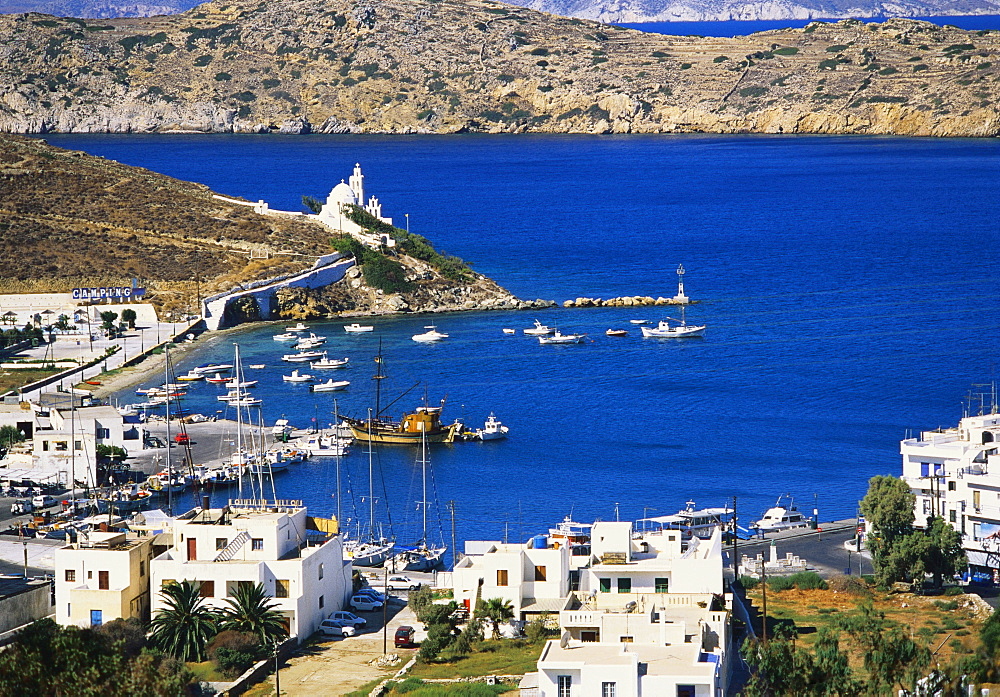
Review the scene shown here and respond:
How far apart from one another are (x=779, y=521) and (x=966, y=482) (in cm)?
586

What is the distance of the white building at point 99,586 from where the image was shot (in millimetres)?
37281

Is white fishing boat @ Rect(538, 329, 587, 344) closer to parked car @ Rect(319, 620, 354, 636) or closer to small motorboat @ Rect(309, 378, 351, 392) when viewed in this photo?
small motorboat @ Rect(309, 378, 351, 392)

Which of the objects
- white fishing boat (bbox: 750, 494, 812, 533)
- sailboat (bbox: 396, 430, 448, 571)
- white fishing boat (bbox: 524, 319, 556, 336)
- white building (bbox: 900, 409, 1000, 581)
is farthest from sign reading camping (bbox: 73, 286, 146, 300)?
white building (bbox: 900, 409, 1000, 581)

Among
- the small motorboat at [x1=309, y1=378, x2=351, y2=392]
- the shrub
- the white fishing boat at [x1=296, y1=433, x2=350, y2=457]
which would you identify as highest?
the small motorboat at [x1=309, y1=378, x2=351, y2=392]

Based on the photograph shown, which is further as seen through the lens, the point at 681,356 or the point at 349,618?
the point at 681,356

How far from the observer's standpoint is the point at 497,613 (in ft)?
122

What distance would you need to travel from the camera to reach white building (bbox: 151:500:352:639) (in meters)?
37.2

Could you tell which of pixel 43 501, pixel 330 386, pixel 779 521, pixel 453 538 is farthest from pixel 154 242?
pixel 779 521

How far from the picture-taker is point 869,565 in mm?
44812

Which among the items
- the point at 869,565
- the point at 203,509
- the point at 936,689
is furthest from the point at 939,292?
the point at 936,689

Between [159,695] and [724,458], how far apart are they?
36.5 metres

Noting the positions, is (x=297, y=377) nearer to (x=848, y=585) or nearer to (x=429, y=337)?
(x=429, y=337)

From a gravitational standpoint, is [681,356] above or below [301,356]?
below

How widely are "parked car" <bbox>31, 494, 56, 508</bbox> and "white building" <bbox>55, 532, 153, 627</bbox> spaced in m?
13.6
